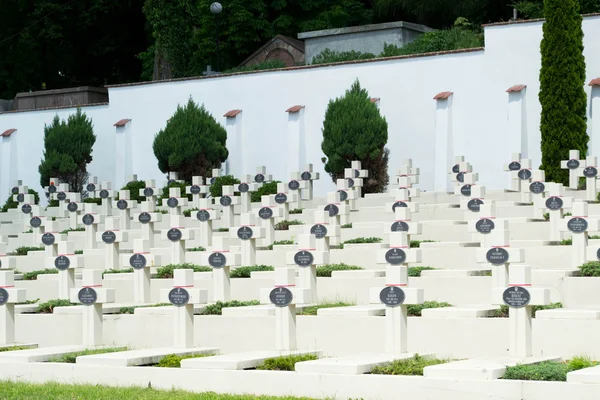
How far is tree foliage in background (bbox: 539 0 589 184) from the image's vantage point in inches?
1072

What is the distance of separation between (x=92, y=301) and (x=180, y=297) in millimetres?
1465

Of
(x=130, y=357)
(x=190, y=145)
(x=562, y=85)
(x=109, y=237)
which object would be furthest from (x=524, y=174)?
(x=130, y=357)

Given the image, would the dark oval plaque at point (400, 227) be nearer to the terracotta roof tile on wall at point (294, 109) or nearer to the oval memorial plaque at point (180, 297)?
the oval memorial plaque at point (180, 297)

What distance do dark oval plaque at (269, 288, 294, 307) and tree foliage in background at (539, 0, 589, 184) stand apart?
571 inches

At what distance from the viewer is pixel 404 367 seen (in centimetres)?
1206

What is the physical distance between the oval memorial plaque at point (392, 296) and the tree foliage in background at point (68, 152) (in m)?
22.1

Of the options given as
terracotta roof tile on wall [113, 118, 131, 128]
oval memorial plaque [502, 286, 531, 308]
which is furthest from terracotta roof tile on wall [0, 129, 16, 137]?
oval memorial plaque [502, 286, 531, 308]

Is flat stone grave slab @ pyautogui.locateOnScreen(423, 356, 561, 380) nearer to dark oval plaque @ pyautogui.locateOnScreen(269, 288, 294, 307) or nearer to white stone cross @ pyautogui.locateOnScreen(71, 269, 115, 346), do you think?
dark oval plaque @ pyautogui.locateOnScreen(269, 288, 294, 307)

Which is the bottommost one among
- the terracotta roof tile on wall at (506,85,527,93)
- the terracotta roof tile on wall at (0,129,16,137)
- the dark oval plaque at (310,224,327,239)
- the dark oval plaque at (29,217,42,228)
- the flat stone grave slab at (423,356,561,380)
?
the flat stone grave slab at (423,356,561,380)

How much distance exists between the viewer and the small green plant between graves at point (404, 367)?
39.2ft

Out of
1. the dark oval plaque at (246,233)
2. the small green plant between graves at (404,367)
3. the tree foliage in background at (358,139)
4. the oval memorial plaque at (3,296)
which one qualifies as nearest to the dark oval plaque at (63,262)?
the oval memorial plaque at (3,296)

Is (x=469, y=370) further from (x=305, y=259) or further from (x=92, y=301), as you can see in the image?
(x=92, y=301)

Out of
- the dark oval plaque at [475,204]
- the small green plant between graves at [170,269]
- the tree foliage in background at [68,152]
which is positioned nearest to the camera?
the small green plant between graves at [170,269]

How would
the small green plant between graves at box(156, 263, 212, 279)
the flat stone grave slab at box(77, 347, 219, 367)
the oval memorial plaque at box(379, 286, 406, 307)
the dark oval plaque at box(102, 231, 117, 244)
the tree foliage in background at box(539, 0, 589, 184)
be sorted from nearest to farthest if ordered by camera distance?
the oval memorial plaque at box(379, 286, 406, 307), the flat stone grave slab at box(77, 347, 219, 367), the small green plant between graves at box(156, 263, 212, 279), the dark oval plaque at box(102, 231, 117, 244), the tree foliage in background at box(539, 0, 589, 184)
